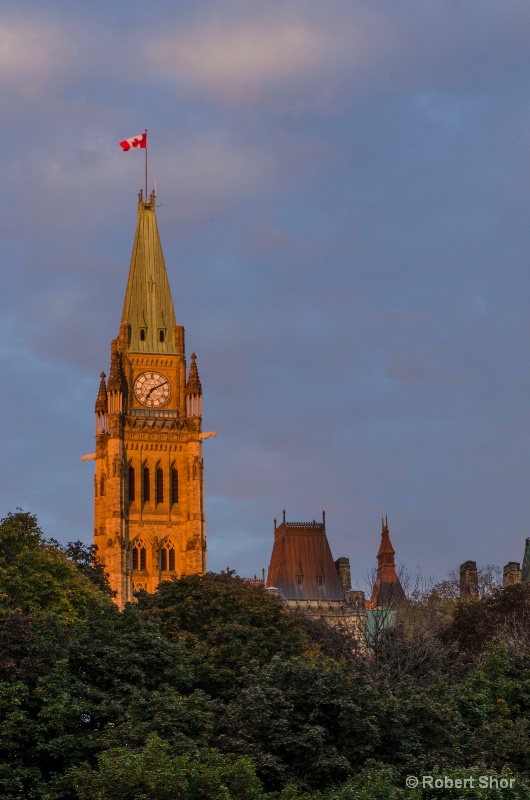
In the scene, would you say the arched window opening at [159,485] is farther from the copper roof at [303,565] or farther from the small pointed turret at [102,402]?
the copper roof at [303,565]

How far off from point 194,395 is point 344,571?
2048 cm

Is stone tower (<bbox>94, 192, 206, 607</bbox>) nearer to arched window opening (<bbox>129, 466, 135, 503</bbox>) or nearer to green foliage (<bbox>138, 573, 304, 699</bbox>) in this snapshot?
arched window opening (<bbox>129, 466, 135, 503</bbox>)

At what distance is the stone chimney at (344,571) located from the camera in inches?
4983

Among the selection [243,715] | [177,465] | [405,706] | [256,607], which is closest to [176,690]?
[243,715]

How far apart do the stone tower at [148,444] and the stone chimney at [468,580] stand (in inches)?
813

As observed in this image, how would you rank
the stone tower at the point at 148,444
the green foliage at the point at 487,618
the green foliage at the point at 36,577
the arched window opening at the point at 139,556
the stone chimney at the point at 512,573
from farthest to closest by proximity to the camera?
1. the arched window opening at the point at 139,556
2. the stone tower at the point at 148,444
3. the stone chimney at the point at 512,573
4. the green foliage at the point at 487,618
5. the green foliage at the point at 36,577

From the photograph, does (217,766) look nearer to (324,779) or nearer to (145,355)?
(324,779)

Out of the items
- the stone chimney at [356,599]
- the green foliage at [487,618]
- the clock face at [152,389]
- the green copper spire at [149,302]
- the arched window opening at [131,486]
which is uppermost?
the green copper spire at [149,302]

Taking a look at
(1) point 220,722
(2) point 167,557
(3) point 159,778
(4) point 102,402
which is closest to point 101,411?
(4) point 102,402

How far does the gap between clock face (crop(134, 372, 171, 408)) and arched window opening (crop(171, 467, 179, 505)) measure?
20.6ft

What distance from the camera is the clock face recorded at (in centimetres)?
13850

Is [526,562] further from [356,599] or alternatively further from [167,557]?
[167,557]

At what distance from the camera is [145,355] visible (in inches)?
5507

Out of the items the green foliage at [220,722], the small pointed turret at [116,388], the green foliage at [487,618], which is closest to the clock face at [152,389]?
the small pointed turret at [116,388]
